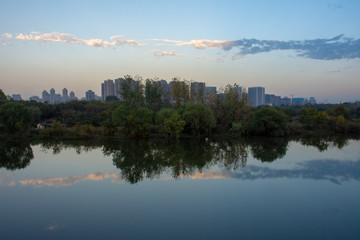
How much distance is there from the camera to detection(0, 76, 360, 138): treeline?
22547 mm

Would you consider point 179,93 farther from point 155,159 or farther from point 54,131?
point 155,159

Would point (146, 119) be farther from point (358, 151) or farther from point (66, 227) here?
point (66, 227)

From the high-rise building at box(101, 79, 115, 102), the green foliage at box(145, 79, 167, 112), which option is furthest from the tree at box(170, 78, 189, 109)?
the high-rise building at box(101, 79, 115, 102)

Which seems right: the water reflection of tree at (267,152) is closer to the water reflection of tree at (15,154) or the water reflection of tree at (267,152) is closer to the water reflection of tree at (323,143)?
the water reflection of tree at (323,143)

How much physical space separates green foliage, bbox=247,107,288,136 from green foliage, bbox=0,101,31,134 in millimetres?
19213

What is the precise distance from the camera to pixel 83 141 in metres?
21.3

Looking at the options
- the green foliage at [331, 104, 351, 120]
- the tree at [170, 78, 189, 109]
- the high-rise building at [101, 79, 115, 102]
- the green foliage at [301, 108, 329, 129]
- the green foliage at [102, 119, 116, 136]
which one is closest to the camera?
the green foliage at [102, 119, 116, 136]

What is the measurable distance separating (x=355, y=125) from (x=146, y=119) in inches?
826

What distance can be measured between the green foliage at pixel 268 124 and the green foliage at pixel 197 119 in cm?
378

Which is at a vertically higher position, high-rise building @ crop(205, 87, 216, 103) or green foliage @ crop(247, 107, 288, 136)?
high-rise building @ crop(205, 87, 216, 103)

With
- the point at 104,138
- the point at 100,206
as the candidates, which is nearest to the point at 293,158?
the point at 100,206

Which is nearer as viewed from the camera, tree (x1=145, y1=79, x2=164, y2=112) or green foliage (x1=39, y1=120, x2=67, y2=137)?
green foliage (x1=39, y1=120, x2=67, y2=137)

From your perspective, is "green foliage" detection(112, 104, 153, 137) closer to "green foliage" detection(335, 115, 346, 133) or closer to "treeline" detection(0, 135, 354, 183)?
"treeline" detection(0, 135, 354, 183)

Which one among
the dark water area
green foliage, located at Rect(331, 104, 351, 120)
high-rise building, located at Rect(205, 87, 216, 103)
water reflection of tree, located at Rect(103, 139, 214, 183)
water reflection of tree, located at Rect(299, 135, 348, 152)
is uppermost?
high-rise building, located at Rect(205, 87, 216, 103)
